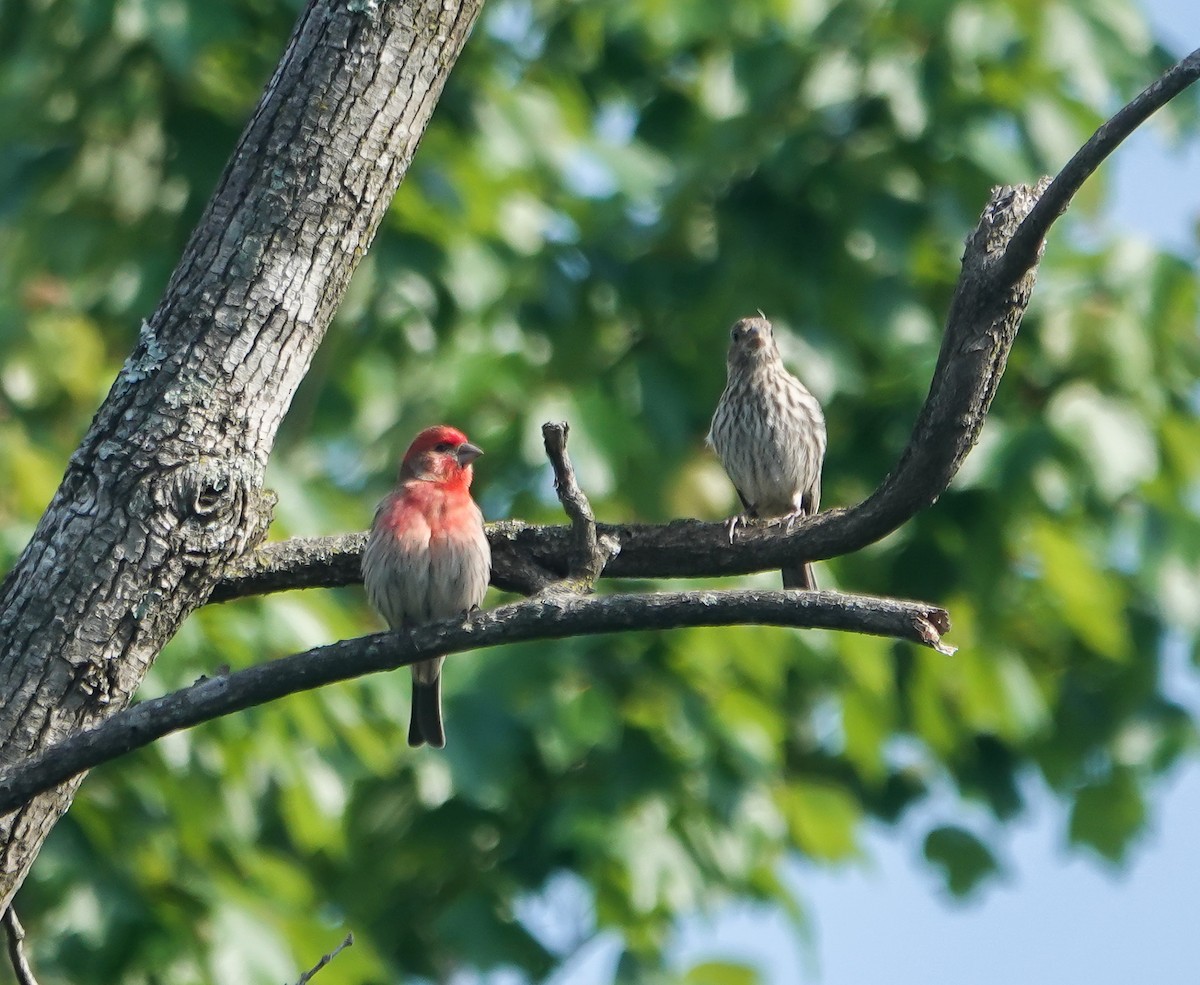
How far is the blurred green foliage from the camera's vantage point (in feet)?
22.6

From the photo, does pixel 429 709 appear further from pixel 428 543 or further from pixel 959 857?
pixel 959 857

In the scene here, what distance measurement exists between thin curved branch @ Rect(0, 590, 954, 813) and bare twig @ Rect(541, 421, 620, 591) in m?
0.24

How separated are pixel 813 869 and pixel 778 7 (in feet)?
13.6

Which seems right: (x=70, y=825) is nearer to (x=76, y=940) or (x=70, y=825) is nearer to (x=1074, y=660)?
(x=76, y=940)

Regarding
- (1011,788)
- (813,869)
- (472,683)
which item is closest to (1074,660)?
(1011,788)

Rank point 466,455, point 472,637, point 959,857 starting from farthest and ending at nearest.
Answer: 1. point 959,857
2. point 466,455
3. point 472,637

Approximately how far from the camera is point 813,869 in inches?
339

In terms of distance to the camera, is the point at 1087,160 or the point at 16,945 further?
the point at 16,945

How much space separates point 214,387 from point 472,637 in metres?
0.79

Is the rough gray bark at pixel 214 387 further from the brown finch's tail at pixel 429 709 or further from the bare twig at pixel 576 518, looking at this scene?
the brown finch's tail at pixel 429 709

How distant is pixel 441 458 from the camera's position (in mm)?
5961

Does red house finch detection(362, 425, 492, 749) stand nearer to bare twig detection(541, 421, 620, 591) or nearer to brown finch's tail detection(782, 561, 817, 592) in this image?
bare twig detection(541, 421, 620, 591)

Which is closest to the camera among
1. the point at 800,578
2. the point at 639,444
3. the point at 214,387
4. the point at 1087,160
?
the point at 1087,160

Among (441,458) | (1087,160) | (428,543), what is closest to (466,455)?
(441,458)
